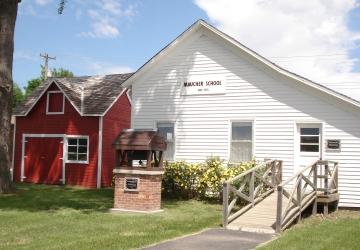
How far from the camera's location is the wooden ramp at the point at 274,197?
1262 cm

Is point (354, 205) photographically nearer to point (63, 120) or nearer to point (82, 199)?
point (82, 199)

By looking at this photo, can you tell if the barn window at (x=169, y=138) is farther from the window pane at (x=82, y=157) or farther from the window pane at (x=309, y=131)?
the window pane at (x=82, y=157)

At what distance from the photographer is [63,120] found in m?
26.4

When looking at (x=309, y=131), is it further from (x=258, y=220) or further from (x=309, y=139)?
(x=258, y=220)

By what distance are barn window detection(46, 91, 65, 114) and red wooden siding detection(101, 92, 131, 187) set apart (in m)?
2.57

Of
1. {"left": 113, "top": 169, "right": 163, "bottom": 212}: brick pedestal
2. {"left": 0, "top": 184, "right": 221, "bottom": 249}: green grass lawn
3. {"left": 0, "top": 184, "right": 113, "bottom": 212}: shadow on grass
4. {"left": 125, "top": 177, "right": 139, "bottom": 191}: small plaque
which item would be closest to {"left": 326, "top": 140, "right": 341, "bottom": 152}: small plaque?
{"left": 0, "top": 184, "right": 221, "bottom": 249}: green grass lawn

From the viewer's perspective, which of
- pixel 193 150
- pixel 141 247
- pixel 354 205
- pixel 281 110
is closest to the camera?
pixel 141 247

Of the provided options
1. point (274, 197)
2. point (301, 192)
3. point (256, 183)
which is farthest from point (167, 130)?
point (301, 192)

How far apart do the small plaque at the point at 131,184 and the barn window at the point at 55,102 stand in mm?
12424

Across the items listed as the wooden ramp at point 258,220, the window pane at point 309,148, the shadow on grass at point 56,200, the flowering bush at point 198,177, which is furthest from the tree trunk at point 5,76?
the window pane at point 309,148

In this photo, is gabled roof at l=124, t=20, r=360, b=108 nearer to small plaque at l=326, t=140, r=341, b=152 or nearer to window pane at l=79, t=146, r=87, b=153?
small plaque at l=326, t=140, r=341, b=152

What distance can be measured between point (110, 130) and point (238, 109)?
922cm

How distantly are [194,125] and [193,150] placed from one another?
36.8 inches

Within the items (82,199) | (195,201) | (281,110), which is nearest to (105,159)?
(82,199)
